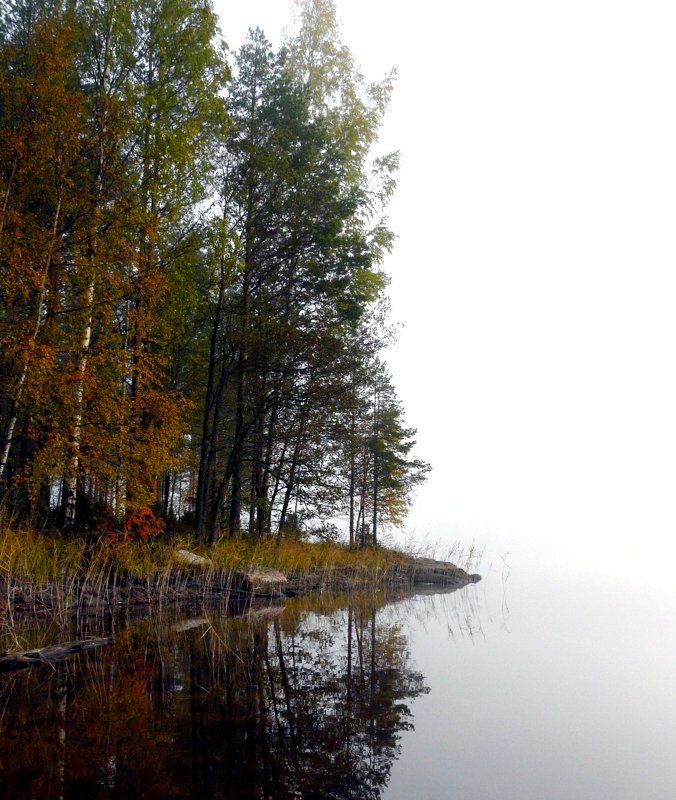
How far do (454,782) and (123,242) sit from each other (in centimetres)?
1008

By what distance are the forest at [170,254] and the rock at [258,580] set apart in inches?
60.0

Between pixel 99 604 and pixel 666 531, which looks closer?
pixel 99 604

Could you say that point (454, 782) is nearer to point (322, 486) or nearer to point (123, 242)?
point (123, 242)

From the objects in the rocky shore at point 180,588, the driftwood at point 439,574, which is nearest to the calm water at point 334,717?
the rocky shore at point 180,588

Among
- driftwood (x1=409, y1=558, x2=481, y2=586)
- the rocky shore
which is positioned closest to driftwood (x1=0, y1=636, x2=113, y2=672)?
the rocky shore

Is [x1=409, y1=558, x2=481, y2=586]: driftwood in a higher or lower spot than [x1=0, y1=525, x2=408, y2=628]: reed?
lower

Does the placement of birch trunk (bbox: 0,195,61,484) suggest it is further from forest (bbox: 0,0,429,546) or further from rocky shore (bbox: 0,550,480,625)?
rocky shore (bbox: 0,550,480,625)

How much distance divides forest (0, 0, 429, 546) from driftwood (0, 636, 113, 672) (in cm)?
327

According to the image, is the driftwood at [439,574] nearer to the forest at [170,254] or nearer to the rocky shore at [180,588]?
the rocky shore at [180,588]

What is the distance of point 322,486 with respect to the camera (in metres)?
15.4

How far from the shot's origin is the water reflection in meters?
3.87

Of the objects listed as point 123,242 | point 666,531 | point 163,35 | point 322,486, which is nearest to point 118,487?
point 123,242

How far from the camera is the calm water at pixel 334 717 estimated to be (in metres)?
4.05

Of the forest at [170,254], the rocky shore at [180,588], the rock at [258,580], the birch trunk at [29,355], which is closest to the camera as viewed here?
the birch trunk at [29,355]
